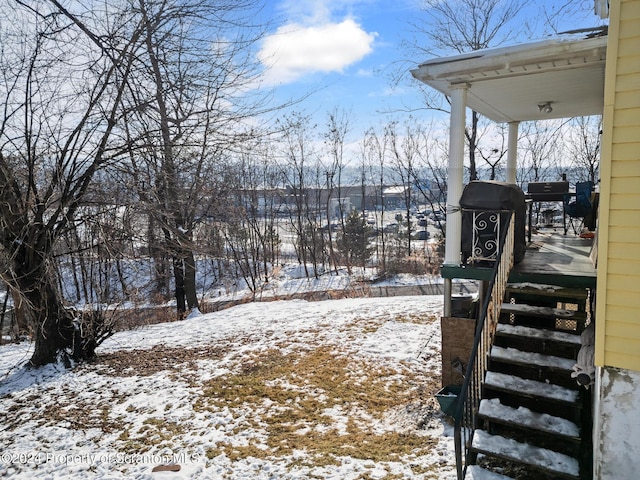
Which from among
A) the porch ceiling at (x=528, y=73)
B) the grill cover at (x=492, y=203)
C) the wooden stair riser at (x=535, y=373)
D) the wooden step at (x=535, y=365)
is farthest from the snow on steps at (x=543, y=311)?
the porch ceiling at (x=528, y=73)

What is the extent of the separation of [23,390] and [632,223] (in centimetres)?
720

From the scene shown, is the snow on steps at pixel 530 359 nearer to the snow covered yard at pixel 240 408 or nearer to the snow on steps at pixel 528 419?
the snow on steps at pixel 528 419

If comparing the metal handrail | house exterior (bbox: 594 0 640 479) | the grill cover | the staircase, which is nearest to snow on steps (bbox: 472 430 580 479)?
the staircase

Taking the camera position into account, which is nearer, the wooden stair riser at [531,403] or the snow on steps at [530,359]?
the snow on steps at [530,359]

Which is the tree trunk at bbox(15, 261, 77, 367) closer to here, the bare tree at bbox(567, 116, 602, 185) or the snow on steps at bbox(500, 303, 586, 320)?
the snow on steps at bbox(500, 303, 586, 320)

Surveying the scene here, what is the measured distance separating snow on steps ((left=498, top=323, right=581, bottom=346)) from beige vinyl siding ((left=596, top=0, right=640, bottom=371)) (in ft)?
3.42

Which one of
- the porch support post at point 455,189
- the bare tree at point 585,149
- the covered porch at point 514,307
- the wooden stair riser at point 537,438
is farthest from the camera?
the bare tree at point 585,149

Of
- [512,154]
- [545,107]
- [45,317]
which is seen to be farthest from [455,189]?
[45,317]

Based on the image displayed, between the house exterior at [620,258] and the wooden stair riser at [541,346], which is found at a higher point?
the house exterior at [620,258]

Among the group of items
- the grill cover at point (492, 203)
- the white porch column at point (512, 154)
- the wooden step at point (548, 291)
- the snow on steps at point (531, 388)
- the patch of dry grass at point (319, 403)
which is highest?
the white porch column at point (512, 154)

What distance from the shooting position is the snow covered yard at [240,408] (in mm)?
3775

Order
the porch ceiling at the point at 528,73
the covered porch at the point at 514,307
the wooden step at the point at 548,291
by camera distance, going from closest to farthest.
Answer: the covered porch at the point at 514,307 < the porch ceiling at the point at 528,73 < the wooden step at the point at 548,291

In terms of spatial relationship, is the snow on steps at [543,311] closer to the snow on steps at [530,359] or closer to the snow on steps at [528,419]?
the snow on steps at [530,359]

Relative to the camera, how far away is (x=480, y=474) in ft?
11.1
